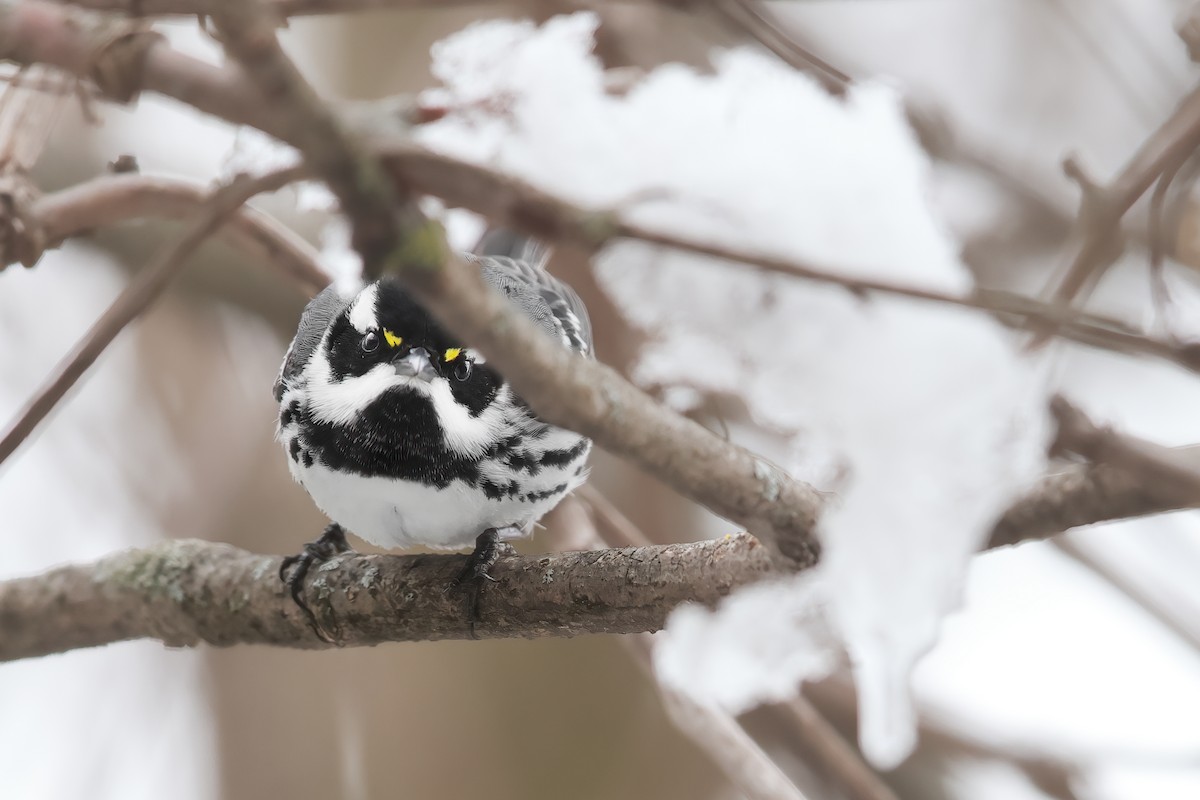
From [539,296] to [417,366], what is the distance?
1.24 ft

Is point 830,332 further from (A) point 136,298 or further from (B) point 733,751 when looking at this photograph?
(B) point 733,751

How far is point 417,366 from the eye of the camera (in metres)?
1.72

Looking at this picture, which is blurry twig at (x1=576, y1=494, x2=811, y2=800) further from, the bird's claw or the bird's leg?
the bird's leg

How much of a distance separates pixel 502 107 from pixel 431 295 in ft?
1.24

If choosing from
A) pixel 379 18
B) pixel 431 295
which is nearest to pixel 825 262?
pixel 431 295

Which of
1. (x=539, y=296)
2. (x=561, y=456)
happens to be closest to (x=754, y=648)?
(x=561, y=456)

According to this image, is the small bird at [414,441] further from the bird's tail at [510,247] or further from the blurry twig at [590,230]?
the blurry twig at [590,230]

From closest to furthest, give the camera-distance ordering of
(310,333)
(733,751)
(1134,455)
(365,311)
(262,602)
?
(1134,455)
(733,751)
(262,602)
(365,311)
(310,333)

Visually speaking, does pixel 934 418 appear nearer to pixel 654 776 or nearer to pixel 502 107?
pixel 502 107

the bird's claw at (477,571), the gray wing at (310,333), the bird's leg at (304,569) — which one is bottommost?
the bird's leg at (304,569)

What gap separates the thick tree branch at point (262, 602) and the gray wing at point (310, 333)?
1.09 ft

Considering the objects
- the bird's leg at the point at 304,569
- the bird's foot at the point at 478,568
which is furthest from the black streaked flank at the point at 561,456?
the bird's leg at the point at 304,569

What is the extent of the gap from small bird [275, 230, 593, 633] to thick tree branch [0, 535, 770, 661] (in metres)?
0.08

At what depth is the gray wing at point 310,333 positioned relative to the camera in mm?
1897
